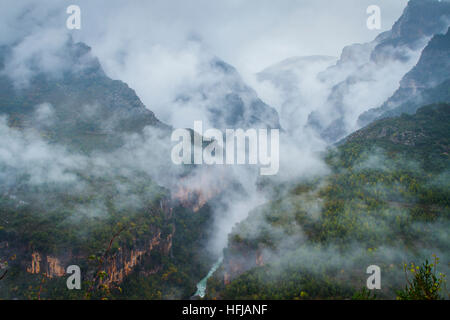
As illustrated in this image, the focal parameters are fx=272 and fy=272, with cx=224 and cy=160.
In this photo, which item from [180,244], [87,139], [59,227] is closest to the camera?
[59,227]

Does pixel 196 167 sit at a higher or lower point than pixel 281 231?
higher

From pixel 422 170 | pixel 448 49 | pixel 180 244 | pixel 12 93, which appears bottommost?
pixel 180 244

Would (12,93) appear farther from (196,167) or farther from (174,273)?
(174,273)


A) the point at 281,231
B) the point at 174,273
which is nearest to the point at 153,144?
the point at 174,273

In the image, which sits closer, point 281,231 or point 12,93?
point 281,231

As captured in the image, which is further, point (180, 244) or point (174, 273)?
point (180, 244)

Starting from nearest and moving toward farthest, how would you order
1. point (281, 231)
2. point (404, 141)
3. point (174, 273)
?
point (281, 231)
point (404, 141)
point (174, 273)
